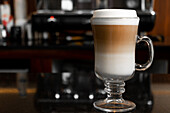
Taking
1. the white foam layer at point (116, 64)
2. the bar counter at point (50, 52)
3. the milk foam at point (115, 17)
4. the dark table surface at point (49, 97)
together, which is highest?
the milk foam at point (115, 17)

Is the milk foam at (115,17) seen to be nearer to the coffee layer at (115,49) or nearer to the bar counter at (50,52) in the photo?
the coffee layer at (115,49)

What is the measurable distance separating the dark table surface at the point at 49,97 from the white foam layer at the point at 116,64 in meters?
0.07

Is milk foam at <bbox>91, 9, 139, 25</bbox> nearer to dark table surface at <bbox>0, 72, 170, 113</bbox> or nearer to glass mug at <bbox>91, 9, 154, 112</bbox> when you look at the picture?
glass mug at <bbox>91, 9, 154, 112</bbox>

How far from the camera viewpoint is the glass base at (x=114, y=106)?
0.55 m

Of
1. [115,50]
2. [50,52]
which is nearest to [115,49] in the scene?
[115,50]

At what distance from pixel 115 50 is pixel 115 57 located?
2 centimetres

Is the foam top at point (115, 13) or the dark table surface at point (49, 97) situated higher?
the foam top at point (115, 13)

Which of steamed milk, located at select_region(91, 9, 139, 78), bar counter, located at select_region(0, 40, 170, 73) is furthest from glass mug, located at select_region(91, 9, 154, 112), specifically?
bar counter, located at select_region(0, 40, 170, 73)

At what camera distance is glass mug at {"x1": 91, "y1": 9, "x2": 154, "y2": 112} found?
0.58 m

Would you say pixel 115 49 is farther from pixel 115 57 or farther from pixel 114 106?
pixel 114 106

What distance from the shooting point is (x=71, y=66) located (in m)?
1.90

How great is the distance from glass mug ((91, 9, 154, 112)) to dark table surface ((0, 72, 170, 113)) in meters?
0.04

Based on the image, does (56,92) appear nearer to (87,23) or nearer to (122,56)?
(122,56)

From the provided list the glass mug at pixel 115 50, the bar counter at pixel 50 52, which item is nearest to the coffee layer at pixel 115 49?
the glass mug at pixel 115 50
